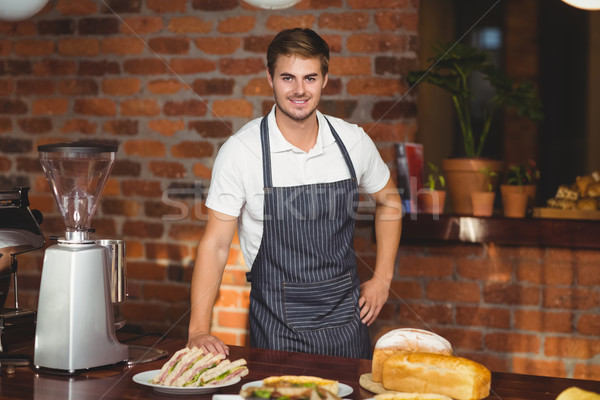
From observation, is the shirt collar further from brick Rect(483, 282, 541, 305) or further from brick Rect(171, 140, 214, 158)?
brick Rect(483, 282, 541, 305)

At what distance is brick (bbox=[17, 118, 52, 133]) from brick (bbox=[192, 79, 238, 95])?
27.5 inches

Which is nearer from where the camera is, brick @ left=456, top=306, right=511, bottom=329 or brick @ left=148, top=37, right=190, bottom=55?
brick @ left=456, top=306, right=511, bottom=329

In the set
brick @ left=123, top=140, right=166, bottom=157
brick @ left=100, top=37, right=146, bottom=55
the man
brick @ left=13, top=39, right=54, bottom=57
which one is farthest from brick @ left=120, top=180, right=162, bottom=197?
the man

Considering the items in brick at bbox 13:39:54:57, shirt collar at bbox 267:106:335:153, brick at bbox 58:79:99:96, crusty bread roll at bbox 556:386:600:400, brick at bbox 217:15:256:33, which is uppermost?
brick at bbox 217:15:256:33

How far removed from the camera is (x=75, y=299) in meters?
1.46

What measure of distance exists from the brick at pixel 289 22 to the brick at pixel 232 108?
0.31m

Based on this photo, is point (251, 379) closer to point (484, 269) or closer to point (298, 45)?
point (298, 45)

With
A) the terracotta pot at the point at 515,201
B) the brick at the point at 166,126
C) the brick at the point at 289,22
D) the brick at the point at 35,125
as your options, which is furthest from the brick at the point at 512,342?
the brick at the point at 35,125

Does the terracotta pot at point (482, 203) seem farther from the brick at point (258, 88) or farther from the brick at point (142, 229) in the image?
the brick at point (142, 229)

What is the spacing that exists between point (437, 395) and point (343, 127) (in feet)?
3.70

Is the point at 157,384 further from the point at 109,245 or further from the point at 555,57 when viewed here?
the point at 555,57

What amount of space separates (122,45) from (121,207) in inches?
26.6

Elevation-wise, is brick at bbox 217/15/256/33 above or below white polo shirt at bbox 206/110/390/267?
above

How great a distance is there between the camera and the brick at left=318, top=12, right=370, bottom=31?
2.64 metres
